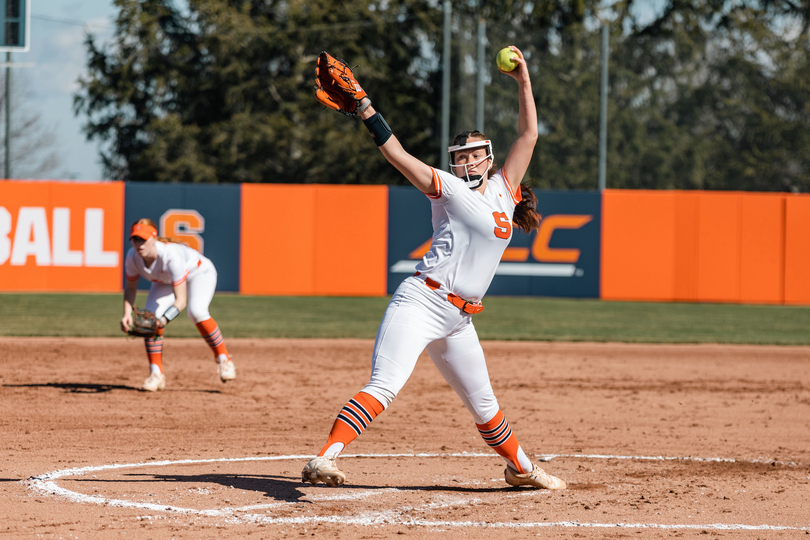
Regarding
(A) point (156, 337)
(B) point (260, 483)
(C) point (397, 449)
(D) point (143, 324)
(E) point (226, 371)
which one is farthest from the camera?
(E) point (226, 371)

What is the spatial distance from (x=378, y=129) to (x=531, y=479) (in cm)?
213

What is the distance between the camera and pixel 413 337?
441 centimetres

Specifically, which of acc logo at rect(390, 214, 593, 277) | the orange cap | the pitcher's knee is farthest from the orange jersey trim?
acc logo at rect(390, 214, 593, 277)

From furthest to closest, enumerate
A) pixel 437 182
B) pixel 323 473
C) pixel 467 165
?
pixel 467 165 < pixel 437 182 < pixel 323 473

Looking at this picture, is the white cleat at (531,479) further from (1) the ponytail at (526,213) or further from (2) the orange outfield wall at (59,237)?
(2) the orange outfield wall at (59,237)

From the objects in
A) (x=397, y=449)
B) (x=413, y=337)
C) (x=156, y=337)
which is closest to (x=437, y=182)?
(x=413, y=337)

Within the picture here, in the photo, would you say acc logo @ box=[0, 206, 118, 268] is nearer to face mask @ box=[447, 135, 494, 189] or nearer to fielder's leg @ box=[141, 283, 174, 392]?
fielder's leg @ box=[141, 283, 174, 392]

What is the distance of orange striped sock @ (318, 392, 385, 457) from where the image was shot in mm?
4352

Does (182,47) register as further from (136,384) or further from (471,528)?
(471,528)

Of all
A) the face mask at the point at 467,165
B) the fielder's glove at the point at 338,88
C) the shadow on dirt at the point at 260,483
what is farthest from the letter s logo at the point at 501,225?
the shadow on dirt at the point at 260,483

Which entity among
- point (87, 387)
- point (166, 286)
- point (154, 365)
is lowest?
point (87, 387)

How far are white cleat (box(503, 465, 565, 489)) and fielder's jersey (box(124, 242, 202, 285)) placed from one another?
4095mm

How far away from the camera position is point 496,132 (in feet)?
71.6

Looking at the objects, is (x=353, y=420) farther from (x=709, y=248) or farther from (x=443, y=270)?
(x=709, y=248)
